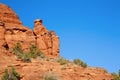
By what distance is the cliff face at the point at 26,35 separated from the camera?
3211 inches

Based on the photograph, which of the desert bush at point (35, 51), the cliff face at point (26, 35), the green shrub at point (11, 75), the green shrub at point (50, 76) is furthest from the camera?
the cliff face at point (26, 35)

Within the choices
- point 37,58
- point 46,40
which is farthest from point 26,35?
point 37,58

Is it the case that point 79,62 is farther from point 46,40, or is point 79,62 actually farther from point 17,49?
point 46,40

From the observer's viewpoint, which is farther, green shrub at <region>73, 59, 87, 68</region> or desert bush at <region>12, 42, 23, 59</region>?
desert bush at <region>12, 42, 23, 59</region>

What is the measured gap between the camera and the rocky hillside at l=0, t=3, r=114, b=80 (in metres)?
54.7

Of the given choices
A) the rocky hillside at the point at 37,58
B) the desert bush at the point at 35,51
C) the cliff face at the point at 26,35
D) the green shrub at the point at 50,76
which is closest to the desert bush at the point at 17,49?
the rocky hillside at the point at 37,58

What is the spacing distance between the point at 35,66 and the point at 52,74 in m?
4.51

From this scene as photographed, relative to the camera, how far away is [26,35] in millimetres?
84688

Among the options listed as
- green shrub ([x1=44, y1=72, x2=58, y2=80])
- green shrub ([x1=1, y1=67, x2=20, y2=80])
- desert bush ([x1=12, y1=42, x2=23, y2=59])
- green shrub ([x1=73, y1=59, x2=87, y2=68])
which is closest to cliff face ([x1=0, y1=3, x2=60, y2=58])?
desert bush ([x1=12, y1=42, x2=23, y2=59])

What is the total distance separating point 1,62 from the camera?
57.6m

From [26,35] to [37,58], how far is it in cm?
1881

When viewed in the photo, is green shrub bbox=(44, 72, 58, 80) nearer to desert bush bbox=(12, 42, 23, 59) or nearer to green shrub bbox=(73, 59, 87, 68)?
green shrub bbox=(73, 59, 87, 68)

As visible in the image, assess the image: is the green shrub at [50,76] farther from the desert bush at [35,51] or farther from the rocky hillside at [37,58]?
the desert bush at [35,51]

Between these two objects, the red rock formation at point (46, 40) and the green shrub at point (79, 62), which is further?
the red rock formation at point (46, 40)
